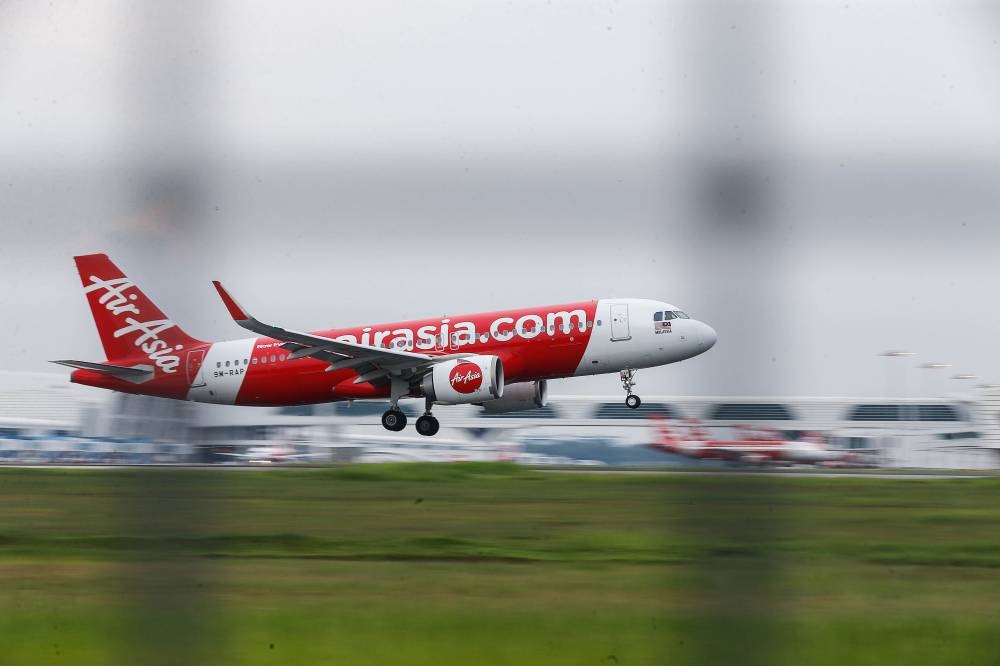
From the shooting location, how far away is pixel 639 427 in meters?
30.3

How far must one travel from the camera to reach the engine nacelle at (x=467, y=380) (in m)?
22.9

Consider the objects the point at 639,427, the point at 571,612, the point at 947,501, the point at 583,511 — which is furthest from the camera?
the point at 639,427

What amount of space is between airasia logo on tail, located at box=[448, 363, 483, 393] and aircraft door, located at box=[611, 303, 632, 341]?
2.76 metres

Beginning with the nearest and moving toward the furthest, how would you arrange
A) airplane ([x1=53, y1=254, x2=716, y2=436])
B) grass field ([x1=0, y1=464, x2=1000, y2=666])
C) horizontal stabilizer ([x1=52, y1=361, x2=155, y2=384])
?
grass field ([x1=0, y1=464, x2=1000, y2=666])
horizontal stabilizer ([x1=52, y1=361, x2=155, y2=384])
airplane ([x1=53, y1=254, x2=716, y2=436])

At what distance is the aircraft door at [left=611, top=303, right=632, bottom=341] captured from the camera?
77.3ft

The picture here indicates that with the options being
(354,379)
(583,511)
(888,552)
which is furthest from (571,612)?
(354,379)

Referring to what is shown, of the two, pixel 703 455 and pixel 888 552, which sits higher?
pixel 703 455

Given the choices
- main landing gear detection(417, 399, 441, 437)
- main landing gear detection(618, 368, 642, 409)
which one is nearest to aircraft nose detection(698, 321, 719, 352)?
main landing gear detection(618, 368, 642, 409)

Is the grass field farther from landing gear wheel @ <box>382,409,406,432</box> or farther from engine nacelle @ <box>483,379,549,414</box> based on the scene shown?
landing gear wheel @ <box>382,409,406,432</box>

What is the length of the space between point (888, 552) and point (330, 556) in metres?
4.17

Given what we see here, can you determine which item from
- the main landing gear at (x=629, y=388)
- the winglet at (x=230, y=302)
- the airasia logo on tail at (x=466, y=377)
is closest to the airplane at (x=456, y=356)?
the airasia logo on tail at (x=466, y=377)

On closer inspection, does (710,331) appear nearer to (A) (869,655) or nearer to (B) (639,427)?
(A) (869,655)

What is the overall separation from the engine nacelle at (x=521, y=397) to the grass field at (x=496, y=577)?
10758 mm

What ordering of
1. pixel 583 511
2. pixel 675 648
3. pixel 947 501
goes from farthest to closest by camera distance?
1. pixel 947 501
2. pixel 583 511
3. pixel 675 648
